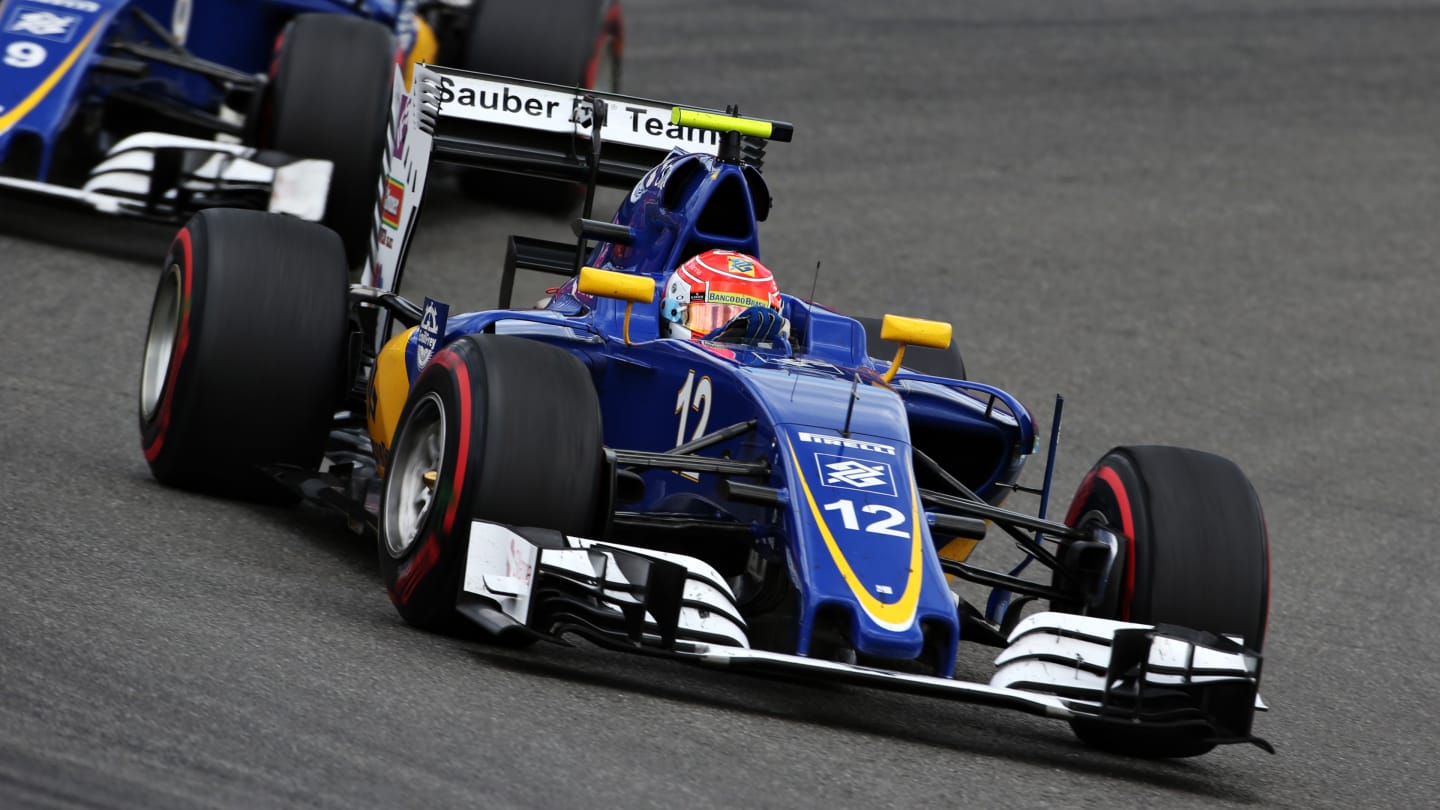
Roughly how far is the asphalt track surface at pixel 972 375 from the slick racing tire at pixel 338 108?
3.25 feet

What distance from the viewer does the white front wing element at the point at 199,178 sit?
10906 mm

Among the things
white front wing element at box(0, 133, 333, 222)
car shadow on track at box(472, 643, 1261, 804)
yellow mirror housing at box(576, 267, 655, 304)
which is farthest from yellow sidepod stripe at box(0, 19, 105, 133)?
car shadow on track at box(472, 643, 1261, 804)

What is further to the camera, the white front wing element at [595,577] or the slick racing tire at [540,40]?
the slick racing tire at [540,40]

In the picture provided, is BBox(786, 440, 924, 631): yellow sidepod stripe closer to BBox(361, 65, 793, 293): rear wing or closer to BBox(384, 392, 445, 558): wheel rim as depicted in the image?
BBox(384, 392, 445, 558): wheel rim

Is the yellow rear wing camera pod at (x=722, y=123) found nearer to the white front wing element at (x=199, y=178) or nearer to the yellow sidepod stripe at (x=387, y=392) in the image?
the yellow sidepod stripe at (x=387, y=392)

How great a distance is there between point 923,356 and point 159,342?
2922 mm

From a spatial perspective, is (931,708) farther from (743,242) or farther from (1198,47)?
(1198,47)

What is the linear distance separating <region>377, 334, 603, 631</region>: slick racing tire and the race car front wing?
4.5 inches

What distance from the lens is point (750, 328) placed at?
7000 millimetres

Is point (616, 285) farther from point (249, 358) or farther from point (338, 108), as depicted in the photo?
point (338, 108)

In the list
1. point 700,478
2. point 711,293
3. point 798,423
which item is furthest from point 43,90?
point 798,423

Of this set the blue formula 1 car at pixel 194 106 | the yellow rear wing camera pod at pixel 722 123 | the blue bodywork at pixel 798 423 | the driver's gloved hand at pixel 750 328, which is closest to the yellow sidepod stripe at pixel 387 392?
the blue bodywork at pixel 798 423

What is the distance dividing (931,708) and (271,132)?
251 inches

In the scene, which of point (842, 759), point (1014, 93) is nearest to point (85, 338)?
point (842, 759)
